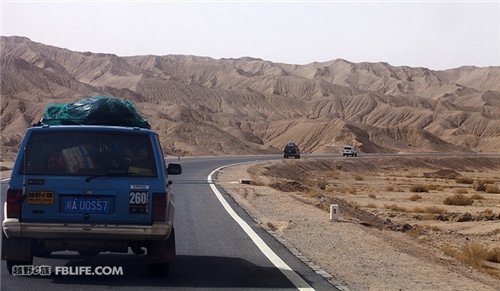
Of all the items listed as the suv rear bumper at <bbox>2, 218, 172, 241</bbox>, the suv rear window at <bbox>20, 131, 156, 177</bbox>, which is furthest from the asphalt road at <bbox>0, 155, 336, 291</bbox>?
the suv rear window at <bbox>20, 131, 156, 177</bbox>

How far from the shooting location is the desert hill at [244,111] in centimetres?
10456

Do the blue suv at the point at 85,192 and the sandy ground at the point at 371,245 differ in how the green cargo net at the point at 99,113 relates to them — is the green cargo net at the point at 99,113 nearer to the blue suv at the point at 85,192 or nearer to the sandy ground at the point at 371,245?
the blue suv at the point at 85,192

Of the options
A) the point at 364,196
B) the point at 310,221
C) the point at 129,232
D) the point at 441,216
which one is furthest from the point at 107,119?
the point at 364,196

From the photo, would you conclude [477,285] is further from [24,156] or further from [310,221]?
[310,221]

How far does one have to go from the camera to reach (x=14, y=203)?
8.38 metres

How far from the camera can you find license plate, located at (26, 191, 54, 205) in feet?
27.5

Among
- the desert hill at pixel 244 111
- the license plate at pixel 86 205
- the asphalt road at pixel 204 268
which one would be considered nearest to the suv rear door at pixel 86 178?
the license plate at pixel 86 205

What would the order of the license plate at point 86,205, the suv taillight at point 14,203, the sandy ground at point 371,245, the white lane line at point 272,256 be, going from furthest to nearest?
the sandy ground at point 371,245, the white lane line at point 272,256, the license plate at point 86,205, the suv taillight at point 14,203

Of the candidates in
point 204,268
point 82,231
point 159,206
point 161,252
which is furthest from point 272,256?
point 82,231

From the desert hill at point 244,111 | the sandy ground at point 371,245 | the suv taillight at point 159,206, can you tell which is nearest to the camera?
the suv taillight at point 159,206

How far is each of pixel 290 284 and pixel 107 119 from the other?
11.0 feet

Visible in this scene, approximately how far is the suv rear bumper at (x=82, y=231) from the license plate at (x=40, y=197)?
0.25 metres

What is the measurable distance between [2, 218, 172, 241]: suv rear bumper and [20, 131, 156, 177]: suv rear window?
609 mm

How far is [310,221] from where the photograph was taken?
55.8ft
